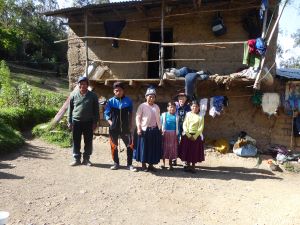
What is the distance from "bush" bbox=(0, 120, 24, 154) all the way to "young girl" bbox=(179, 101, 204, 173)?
405cm

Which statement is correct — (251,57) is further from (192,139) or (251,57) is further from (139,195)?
(139,195)

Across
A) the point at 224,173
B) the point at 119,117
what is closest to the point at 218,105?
the point at 224,173

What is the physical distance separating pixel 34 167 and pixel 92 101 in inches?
70.0

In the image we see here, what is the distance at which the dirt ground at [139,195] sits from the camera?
4.86 metres

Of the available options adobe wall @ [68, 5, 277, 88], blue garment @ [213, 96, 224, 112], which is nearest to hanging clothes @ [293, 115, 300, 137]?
adobe wall @ [68, 5, 277, 88]

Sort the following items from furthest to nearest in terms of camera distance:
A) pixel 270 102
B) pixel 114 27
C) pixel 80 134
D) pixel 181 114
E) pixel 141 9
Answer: pixel 114 27 < pixel 141 9 < pixel 270 102 < pixel 181 114 < pixel 80 134

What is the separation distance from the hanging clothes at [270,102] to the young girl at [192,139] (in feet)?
10.0

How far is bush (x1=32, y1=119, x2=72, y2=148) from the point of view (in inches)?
390

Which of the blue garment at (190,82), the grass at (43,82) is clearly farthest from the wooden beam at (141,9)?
the grass at (43,82)

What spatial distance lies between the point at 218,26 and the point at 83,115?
5.00 metres

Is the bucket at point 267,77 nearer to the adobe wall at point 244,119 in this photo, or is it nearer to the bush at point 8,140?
the adobe wall at point 244,119

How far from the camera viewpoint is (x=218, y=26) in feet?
32.9

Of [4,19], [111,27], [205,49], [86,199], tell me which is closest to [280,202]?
[86,199]

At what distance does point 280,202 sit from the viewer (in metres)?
5.85
